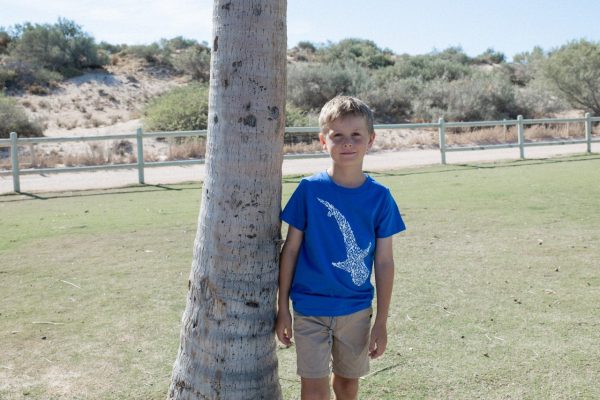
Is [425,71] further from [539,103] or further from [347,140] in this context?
[347,140]

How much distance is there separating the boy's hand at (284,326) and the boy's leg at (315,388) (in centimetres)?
20

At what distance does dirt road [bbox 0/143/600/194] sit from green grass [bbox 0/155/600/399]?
4.74 m

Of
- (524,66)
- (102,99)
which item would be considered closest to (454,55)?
(524,66)

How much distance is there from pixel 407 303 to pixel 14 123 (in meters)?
24.3

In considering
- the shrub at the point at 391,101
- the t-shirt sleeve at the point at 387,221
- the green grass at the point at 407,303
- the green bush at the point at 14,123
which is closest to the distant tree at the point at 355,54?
the shrub at the point at 391,101

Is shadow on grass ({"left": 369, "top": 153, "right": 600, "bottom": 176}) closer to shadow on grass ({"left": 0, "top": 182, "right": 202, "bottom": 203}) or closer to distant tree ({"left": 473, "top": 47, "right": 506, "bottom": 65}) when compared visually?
shadow on grass ({"left": 0, "top": 182, "right": 202, "bottom": 203})

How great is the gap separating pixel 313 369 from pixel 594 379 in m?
1.87

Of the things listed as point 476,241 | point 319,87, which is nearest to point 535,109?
point 319,87

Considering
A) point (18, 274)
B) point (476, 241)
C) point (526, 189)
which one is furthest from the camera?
point (526, 189)

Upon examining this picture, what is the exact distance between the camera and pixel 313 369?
9.57 ft

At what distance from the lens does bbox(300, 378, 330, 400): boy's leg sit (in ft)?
9.75

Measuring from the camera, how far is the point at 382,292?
2.96 meters

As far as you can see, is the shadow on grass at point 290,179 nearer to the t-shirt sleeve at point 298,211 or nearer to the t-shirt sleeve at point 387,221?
the t-shirt sleeve at point 298,211

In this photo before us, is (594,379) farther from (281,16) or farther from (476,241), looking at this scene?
(476,241)
